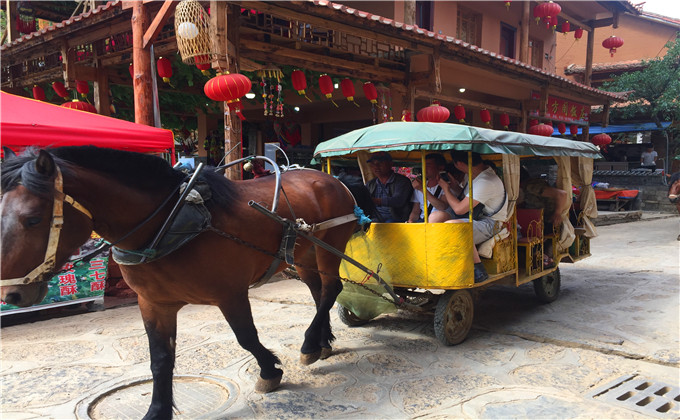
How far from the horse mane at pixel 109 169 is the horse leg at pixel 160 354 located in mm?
825

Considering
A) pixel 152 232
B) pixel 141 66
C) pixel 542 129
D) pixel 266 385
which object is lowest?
pixel 266 385

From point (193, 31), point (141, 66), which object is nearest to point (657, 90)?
point (193, 31)

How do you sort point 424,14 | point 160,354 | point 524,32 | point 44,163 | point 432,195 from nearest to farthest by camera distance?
point 44,163
point 160,354
point 432,195
point 424,14
point 524,32

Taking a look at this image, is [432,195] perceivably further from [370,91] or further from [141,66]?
[141,66]

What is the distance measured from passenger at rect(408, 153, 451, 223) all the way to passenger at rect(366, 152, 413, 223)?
10 centimetres

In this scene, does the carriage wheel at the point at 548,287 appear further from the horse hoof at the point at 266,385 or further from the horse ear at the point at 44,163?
the horse ear at the point at 44,163

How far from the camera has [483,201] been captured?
4.48 meters

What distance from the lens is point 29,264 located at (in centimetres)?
215

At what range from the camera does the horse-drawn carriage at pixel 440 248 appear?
4.09 meters

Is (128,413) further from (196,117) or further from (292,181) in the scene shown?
(196,117)

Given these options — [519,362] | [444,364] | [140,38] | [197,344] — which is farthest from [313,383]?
[140,38]

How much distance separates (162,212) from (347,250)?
2437 mm

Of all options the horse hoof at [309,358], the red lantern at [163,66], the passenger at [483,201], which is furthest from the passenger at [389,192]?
the red lantern at [163,66]

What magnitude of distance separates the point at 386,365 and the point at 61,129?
13.4 ft
